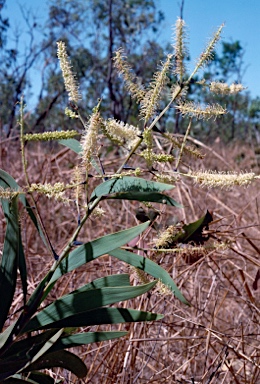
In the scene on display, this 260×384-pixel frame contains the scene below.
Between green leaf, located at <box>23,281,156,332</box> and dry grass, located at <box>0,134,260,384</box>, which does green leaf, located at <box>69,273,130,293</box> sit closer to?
green leaf, located at <box>23,281,156,332</box>

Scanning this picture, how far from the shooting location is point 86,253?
492 mm

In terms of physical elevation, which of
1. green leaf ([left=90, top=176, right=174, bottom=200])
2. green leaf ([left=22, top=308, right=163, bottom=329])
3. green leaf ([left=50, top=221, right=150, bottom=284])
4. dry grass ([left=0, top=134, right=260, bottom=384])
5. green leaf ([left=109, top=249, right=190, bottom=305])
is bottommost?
dry grass ([left=0, top=134, right=260, bottom=384])

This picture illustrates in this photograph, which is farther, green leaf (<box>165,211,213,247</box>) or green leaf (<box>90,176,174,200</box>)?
green leaf (<box>165,211,213,247</box>)

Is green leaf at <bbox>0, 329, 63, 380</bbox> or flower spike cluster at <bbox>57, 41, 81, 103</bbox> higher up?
flower spike cluster at <bbox>57, 41, 81, 103</bbox>

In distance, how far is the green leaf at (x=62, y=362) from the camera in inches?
20.0

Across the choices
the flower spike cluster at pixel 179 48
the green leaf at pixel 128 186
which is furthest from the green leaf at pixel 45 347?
the flower spike cluster at pixel 179 48

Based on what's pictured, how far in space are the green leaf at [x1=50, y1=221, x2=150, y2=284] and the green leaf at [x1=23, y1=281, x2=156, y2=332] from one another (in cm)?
3

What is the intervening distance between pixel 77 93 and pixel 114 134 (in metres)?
0.05

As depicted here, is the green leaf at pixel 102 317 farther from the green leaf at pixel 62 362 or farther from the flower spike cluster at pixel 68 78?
the flower spike cluster at pixel 68 78

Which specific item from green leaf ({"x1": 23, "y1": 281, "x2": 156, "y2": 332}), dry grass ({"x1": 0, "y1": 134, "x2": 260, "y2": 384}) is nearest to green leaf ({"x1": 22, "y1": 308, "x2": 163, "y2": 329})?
green leaf ({"x1": 23, "y1": 281, "x2": 156, "y2": 332})

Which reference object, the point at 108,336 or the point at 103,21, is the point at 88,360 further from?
the point at 103,21

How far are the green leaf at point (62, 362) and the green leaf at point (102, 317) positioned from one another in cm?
4

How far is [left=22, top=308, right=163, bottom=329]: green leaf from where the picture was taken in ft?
1.59

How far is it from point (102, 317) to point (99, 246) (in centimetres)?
6
